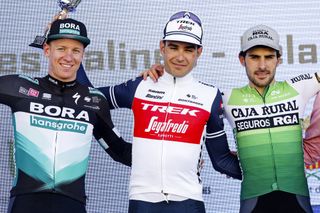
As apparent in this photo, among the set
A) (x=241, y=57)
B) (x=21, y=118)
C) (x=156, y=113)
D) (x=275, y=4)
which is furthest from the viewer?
(x=275, y=4)

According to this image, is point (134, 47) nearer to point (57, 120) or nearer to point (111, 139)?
point (111, 139)

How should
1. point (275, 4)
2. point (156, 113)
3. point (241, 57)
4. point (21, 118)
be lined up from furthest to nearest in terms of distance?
point (275, 4) < point (241, 57) < point (156, 113) < point (21, 118)

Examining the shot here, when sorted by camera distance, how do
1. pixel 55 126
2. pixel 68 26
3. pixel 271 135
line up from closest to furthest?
pixel 55 126 < pixel 68 26 < pixel 271 135

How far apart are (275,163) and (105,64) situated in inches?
69.0

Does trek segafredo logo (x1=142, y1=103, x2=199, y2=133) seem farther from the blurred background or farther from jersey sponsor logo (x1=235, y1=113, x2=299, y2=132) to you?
the blurred background

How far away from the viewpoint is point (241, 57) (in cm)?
264

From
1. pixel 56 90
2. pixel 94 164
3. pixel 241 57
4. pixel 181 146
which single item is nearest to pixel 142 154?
pixel 181 146

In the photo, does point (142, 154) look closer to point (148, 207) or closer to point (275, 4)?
point (148, 207)

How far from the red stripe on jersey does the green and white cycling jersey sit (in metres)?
0.21

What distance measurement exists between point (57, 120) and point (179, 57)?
22.4 inches

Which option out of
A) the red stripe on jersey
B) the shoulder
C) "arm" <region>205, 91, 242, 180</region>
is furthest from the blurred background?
the shoulder

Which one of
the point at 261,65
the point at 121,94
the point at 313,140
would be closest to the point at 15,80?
the point at 121,94

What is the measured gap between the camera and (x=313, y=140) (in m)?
2.58

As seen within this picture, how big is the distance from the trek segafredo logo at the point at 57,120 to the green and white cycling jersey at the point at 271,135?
0.70 meters
